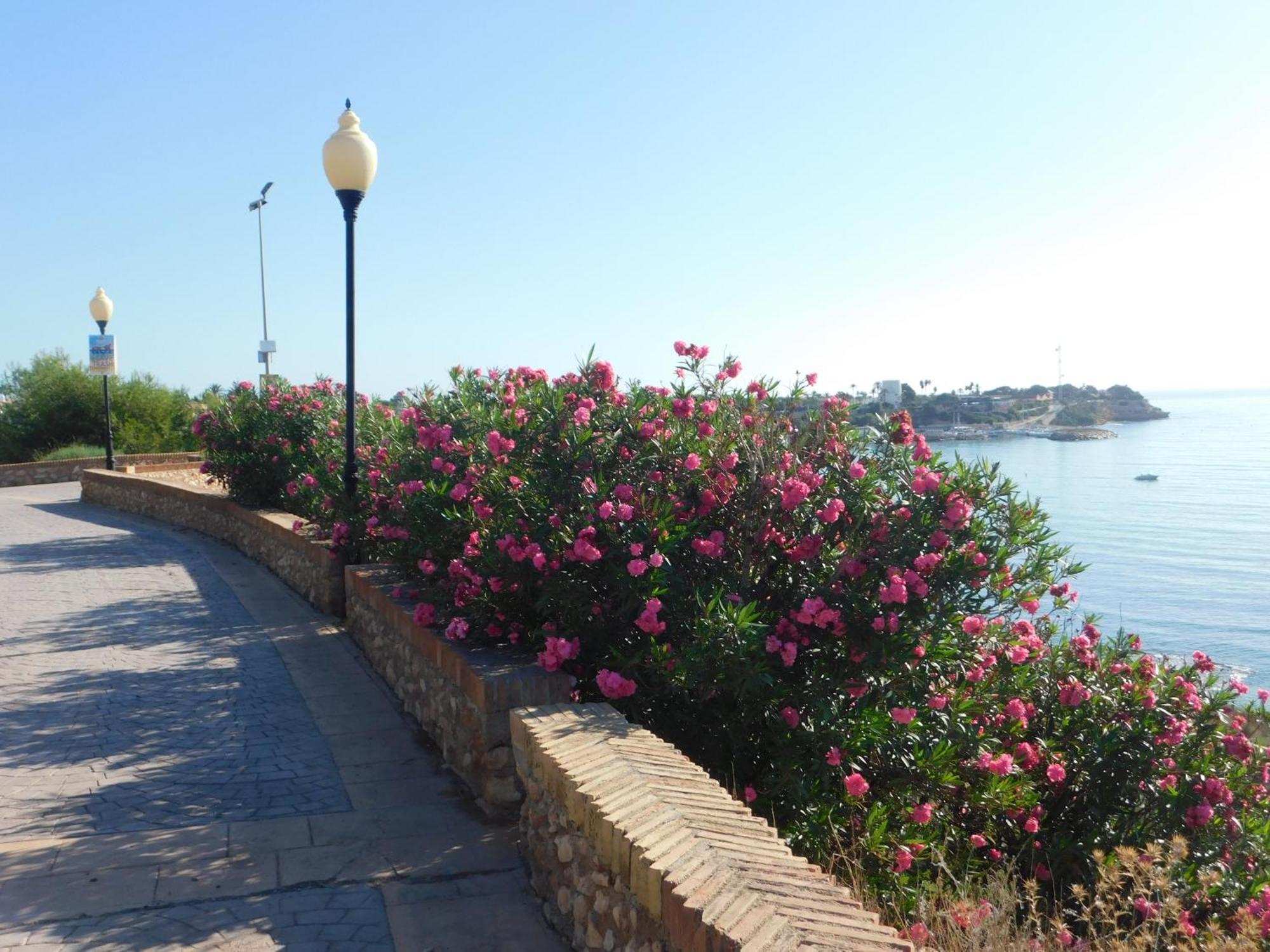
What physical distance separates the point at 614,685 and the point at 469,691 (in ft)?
2.80

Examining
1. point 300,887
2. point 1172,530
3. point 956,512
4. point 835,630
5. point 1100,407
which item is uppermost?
point 1100,407

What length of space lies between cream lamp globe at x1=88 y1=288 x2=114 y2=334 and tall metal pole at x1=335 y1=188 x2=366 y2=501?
1551 centimetres

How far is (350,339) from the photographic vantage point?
924 cm

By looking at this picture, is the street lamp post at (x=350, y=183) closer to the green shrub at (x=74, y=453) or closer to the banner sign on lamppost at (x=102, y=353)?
the banner sign on lamppost at (x=102, y=353)

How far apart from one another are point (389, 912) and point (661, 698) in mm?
1705

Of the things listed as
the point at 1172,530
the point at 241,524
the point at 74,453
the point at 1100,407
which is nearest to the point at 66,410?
the point at 74,453

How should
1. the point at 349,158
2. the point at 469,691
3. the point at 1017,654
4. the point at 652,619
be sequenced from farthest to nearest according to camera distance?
1. the point at 349,158
2. the point at 1017,654
3. the point at 469,691
4. the point at 652,619

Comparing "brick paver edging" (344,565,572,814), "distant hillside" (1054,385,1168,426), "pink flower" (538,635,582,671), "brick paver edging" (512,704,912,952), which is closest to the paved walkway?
"brick paver edging" (344,565,572,814)

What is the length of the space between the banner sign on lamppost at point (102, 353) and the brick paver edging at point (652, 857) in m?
21.2

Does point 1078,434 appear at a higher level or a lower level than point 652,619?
higher

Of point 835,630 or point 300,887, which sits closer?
point 300,887

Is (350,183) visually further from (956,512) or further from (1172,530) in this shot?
(1172,530)

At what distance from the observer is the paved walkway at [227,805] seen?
3.71 meters

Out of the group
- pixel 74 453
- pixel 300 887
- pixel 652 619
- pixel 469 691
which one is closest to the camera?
pixel 300 887
